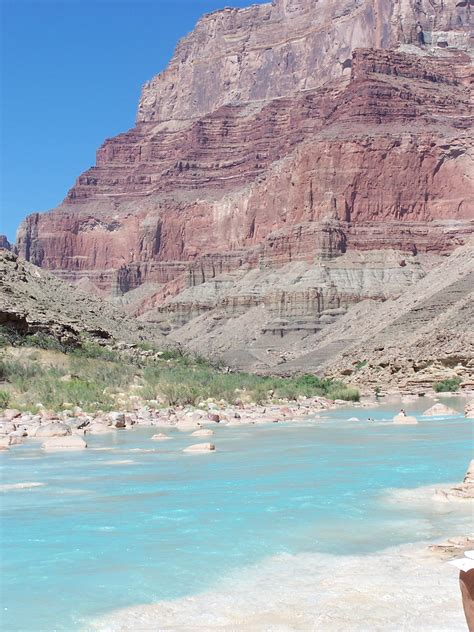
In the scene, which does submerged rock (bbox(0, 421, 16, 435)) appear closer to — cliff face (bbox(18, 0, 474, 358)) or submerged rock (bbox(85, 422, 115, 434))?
submerged rock (bbox(85, 422, 115, 434))

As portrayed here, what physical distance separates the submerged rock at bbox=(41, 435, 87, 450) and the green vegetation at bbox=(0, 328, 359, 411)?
17.8 ft

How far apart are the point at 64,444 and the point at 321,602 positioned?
31.3 feet

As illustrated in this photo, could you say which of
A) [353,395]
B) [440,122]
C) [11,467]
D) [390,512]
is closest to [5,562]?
[390,512]

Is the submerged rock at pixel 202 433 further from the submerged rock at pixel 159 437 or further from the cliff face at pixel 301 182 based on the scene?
the cliff face at pixel 301 182

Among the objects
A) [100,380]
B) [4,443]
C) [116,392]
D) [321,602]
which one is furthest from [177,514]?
[100,380]

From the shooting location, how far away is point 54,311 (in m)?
32.2

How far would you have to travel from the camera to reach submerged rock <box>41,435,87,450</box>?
50.2 feet

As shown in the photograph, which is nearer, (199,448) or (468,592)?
(468,592)

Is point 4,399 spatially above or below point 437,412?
above

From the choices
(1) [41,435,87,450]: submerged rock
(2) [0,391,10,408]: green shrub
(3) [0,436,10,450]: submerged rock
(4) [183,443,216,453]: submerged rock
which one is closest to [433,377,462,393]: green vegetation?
(2) [0,391,10,408]: green shrub

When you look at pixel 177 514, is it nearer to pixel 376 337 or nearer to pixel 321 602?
pixel 321 602

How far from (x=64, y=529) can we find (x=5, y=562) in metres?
1.28

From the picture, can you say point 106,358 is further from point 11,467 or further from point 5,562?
point 5,562

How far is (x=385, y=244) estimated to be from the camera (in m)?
108
